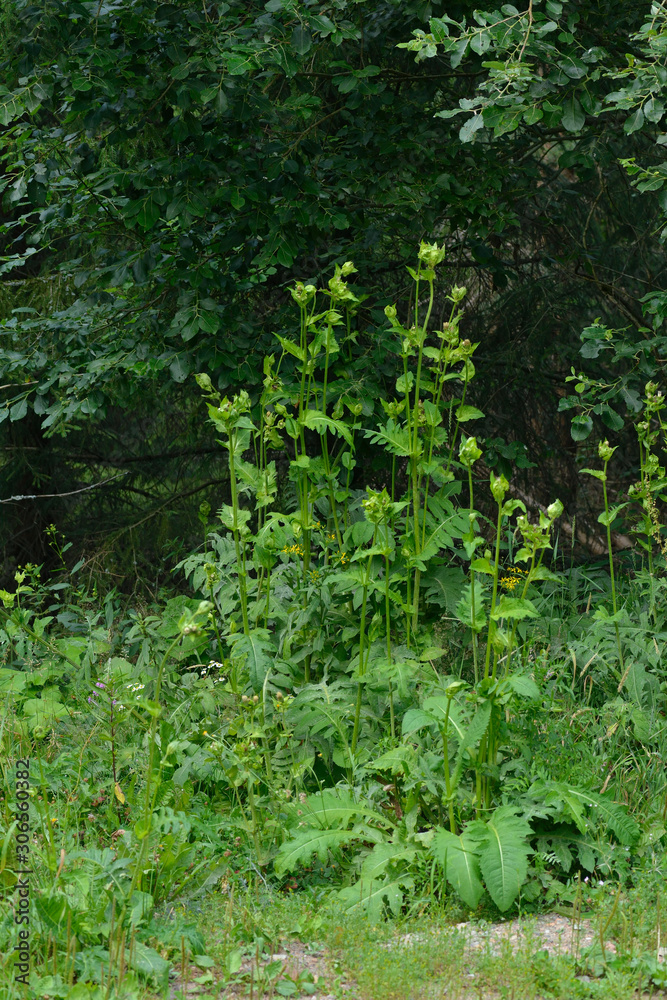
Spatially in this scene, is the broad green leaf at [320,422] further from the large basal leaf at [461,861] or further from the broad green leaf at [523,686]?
the large basal leaf at [461,861]

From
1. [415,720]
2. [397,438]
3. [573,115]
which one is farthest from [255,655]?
[573,115]

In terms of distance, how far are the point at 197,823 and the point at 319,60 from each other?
383cm

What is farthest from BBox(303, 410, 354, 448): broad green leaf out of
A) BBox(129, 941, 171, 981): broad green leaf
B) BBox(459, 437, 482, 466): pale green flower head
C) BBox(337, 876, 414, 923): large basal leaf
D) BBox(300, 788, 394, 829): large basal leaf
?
BBox(129, 941, 171, 981): broad green leaf

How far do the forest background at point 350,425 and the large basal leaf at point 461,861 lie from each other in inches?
0.4

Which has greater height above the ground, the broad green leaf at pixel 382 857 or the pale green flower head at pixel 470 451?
the pale green flower head at pixel 470 451

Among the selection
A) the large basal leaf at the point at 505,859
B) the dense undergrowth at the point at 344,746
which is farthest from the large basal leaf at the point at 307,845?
the large basal leaf at the point at 505,859

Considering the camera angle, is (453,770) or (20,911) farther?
(453,770)

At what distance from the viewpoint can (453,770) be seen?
3229mm

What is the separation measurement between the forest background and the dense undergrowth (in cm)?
2

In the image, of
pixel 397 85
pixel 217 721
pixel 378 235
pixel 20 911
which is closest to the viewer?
pixel 20 911

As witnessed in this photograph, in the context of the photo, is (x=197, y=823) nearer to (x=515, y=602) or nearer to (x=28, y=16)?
(x=515, y=602)

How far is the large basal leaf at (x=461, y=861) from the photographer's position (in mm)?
2721

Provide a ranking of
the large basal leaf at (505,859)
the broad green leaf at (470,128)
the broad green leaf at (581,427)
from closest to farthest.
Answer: the large basal leaf at (505,859) < the broad green leaf at (470,128) < the broad green leaf at (581,427)

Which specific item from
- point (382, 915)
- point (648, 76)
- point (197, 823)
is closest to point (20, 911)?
point (197, 823)
